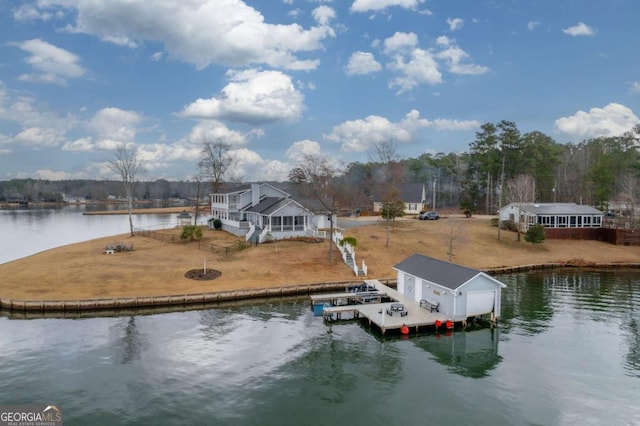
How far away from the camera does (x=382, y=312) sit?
27297mm

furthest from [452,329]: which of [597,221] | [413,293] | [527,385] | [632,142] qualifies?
[632,142]

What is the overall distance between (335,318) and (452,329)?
325 inches

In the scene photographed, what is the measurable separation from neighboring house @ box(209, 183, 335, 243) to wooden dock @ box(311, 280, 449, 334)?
1907 cm

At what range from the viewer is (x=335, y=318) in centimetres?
2973

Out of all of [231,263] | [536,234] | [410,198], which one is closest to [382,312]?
[231,263]

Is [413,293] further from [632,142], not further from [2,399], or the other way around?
[632,142]

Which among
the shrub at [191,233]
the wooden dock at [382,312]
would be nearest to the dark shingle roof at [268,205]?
the shrub at [191,233]

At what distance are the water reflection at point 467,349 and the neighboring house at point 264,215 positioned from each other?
2798cm

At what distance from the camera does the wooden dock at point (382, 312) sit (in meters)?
26.8

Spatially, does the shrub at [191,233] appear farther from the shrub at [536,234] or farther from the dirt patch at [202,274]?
the shrub at [536,234]

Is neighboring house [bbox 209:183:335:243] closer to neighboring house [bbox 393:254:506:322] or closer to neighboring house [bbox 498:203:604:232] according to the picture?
neighboring house [bbox 393:254:506:322]

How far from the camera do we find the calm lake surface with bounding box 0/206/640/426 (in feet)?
55.4

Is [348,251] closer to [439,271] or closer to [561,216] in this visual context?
[439,271]

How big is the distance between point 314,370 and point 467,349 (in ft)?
32.3
